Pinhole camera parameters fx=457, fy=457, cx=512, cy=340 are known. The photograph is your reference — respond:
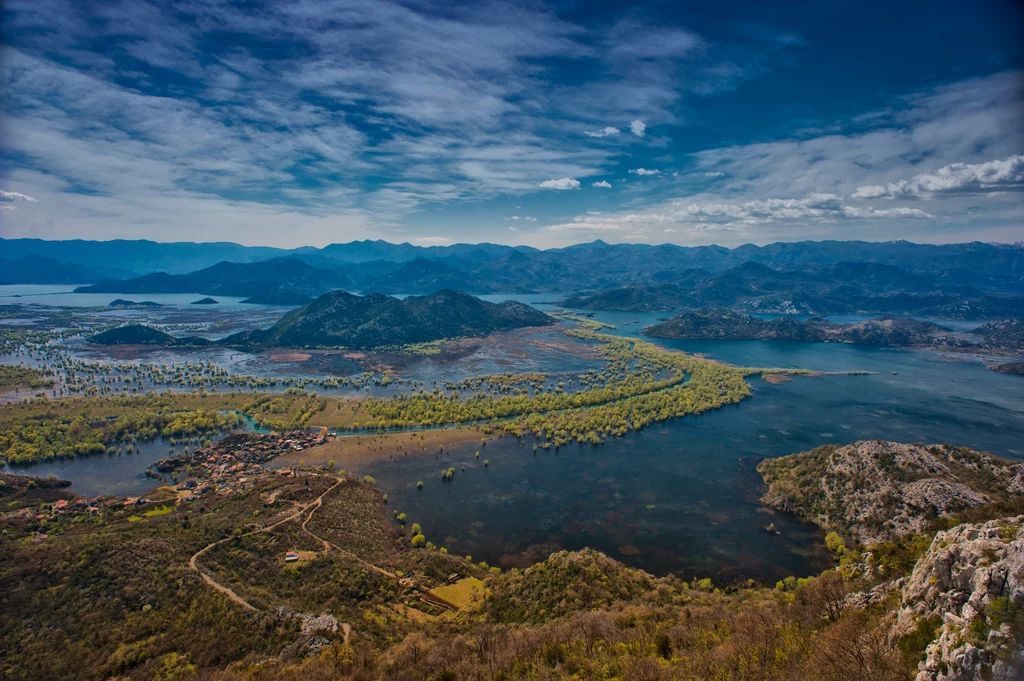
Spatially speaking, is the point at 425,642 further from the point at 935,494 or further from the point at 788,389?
the point at 788,389

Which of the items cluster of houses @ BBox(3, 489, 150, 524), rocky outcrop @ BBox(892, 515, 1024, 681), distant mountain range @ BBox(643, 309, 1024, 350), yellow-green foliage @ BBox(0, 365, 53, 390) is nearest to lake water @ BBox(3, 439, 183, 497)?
cluster of houses @ BBox(3, 489, 150, 524)

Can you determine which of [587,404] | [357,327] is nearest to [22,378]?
[357,327]

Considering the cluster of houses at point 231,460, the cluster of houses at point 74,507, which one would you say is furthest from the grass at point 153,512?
the cluster of houses at point 231,460

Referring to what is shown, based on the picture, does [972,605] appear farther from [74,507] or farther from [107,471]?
[107,471]

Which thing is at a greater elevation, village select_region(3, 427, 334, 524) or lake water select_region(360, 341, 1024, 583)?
village select_region(3, 427, 334, 524)

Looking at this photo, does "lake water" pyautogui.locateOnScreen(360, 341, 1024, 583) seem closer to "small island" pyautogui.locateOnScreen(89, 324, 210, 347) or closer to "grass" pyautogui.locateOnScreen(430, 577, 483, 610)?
"grass" pyautogui.locateOnScreen(430, 577, 483, 610)

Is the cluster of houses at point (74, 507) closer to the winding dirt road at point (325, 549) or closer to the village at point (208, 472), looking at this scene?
the village at point (208, 472)
